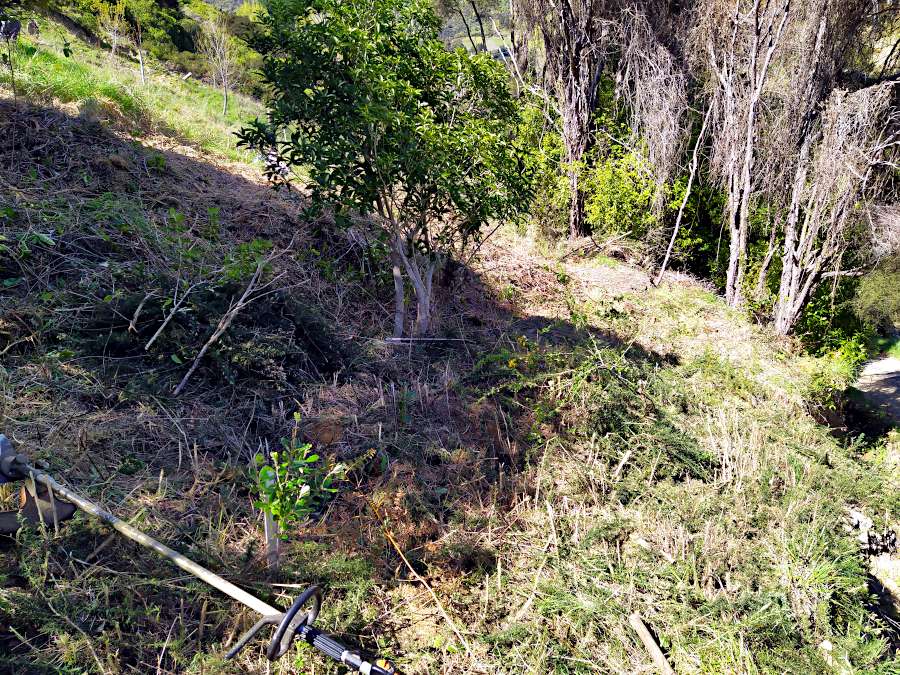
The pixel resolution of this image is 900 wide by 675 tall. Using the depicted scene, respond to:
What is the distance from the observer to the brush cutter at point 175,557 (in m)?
2.20

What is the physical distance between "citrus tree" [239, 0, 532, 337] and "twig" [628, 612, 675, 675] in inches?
118

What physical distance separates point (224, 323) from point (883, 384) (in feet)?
40.7

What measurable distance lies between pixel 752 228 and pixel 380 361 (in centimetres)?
774

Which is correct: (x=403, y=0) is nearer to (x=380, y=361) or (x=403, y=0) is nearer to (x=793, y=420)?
(x=380, y=361)

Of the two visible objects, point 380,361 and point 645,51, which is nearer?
point 380,361

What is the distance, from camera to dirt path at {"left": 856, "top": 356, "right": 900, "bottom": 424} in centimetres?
964

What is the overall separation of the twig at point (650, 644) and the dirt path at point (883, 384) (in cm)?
827

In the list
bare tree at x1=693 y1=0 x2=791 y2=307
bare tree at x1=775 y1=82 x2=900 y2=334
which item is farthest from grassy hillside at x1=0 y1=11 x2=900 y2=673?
bare tree at x1=693 y1=0 x2=791 y2=307

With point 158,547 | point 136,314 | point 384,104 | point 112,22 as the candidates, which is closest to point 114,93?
point 136,314

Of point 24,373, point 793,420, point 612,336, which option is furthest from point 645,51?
point 24,373

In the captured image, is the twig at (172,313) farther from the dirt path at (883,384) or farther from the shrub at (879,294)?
the dirt path at (883,384)

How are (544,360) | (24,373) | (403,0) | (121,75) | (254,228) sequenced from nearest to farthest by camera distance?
(24,373) < (403,0) < (544,360) < (254,228) < (121,75)

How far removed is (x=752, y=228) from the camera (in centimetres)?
966

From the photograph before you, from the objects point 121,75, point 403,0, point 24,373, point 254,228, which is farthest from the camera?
point 121,75
